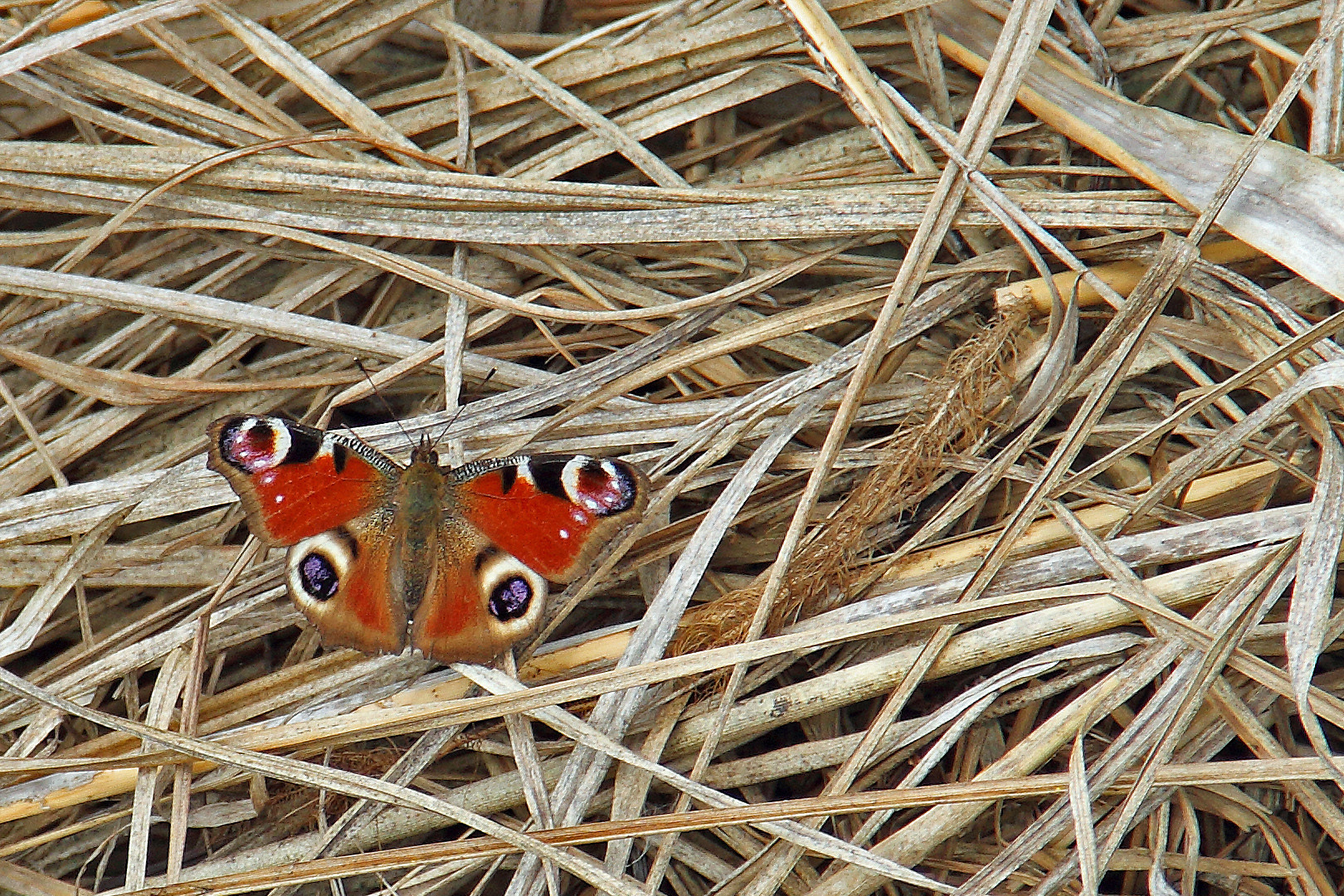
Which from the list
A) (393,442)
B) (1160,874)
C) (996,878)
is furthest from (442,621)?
(1160,874)

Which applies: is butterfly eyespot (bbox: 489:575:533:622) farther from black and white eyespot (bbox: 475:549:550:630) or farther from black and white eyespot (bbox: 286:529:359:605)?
black and white eyespot (bbox: 286:529:359:605)

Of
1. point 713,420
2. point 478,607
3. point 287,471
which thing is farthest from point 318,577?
point 713,420

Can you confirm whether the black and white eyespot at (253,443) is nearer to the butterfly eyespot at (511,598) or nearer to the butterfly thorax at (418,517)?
the butterfly thorax at (418,517)

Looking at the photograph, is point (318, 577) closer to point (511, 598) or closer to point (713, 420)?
point (511, 598)

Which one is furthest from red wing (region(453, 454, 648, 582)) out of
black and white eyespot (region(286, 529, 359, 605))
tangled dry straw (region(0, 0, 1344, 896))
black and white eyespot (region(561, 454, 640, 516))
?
black and white eyespot (region(286, 529, 359, 605))

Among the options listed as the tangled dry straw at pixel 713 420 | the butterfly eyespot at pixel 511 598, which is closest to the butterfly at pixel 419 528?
the butterfly eyespot at pixel 511 598

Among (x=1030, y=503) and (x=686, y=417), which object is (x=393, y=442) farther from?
(x=1030, y=503)
